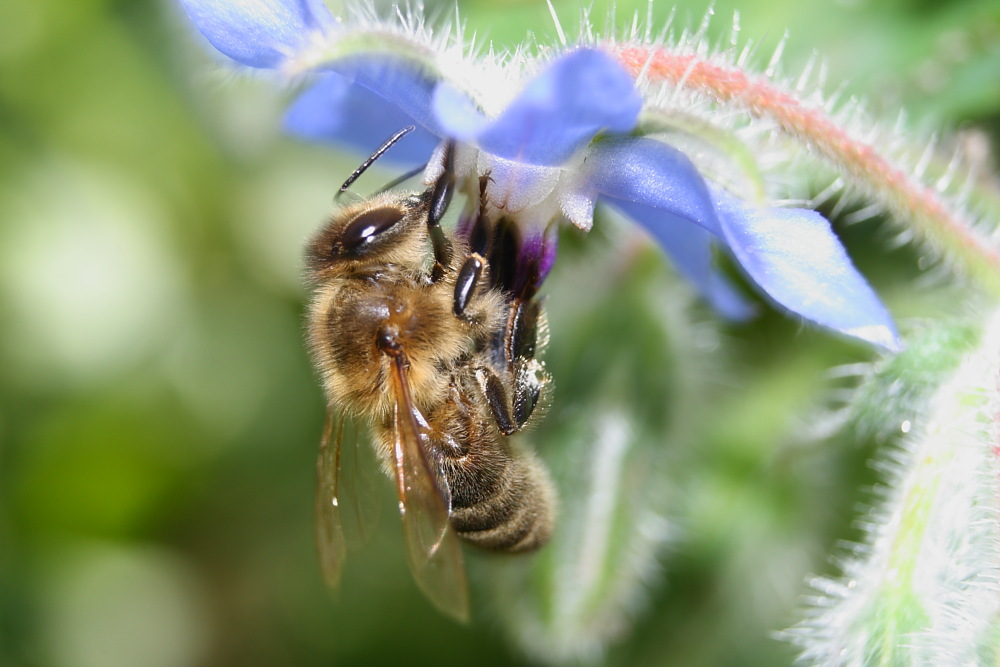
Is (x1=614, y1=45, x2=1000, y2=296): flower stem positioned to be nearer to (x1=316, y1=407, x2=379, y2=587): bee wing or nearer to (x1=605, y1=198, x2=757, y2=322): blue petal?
(x1=605, y1=198, x2=757, y2=322): blue petal

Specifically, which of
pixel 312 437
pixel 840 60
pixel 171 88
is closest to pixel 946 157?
pixel 840 60

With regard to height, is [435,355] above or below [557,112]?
below

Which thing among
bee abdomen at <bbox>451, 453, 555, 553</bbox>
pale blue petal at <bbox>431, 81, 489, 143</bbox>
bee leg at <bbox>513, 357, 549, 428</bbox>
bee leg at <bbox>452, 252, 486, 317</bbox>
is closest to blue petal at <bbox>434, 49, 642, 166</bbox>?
pale blue petal at <bbox>431, 81, 489, 143</bbox>

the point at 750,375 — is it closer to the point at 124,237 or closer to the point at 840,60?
the point at 840,60

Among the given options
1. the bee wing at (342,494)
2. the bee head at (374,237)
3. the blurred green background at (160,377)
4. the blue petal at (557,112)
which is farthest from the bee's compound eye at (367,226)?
the blurred green background at (160,377)

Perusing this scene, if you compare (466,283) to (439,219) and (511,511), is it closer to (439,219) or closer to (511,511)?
(439,219)

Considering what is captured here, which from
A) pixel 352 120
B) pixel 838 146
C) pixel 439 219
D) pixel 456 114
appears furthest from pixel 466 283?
pixel 838 146
